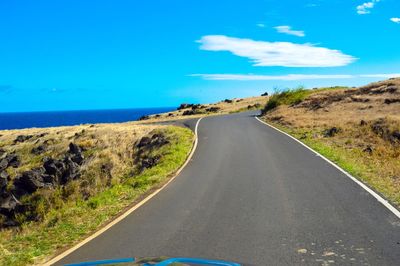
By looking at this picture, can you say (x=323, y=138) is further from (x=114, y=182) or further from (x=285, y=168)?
(x=114, y=182)

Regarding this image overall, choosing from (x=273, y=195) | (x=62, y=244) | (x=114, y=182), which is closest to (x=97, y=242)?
(x=62, y=244)

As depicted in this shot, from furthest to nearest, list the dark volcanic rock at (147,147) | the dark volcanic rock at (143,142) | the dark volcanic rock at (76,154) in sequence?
1. the dark volcanic rock at (143,142)
2. the dark volcanic rock at (76,154)
3. the dark volcanic rock at (147,147)

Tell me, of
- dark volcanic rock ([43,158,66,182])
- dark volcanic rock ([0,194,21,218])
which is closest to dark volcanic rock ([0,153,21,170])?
dark volcanic rock ([43,158,66,182])

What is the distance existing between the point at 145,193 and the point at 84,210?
2279mm

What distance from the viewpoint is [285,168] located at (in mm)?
15383

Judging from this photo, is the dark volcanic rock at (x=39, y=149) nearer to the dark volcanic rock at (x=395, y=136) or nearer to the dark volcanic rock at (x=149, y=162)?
the dark volcanic rock at (x=149, y=162)

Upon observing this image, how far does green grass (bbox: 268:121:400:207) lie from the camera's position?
11588mm

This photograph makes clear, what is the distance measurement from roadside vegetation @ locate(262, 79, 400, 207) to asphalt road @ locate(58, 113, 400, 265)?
49.5 inches

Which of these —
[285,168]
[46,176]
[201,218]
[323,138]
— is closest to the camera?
[201,218]

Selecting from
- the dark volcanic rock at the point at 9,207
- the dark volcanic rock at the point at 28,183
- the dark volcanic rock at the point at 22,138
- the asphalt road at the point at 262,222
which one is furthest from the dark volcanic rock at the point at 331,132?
the dark volcanic rock at the point at 22,138

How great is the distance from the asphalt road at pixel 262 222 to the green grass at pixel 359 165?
0.58 meters

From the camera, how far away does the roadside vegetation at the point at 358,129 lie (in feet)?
47.1

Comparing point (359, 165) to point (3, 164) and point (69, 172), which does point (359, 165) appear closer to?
point (69, 172)

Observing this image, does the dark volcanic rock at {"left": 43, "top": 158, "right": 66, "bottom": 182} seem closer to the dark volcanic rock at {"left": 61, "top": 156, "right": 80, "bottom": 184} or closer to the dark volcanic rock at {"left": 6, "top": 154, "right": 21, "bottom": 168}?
the dark volcanic rock at {"left": 61, "top": 156, "right": 80, "bottom": 184}
